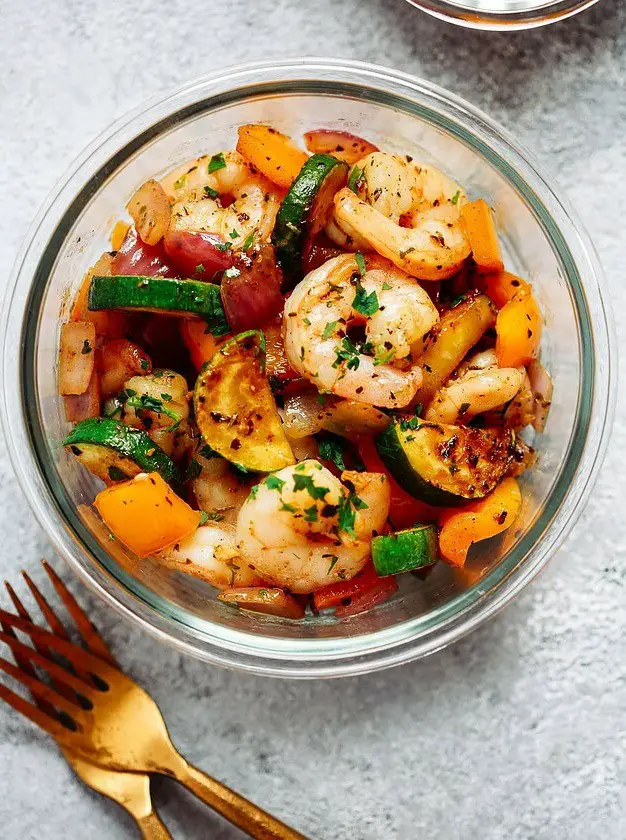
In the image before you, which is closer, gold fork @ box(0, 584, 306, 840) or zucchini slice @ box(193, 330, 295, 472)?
zucchini slice @ box(193, 330, 295, 472)

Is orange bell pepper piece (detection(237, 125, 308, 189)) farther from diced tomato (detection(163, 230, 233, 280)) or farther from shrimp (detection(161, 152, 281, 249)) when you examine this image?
diced tomato (detection(163, 230, 233, 280))

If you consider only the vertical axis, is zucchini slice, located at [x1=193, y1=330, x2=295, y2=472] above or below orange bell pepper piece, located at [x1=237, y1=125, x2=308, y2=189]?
below

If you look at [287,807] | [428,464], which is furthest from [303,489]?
[287,807]

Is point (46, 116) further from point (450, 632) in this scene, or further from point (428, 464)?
point (450, 632)

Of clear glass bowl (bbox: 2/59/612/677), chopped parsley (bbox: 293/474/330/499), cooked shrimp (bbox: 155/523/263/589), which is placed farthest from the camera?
clear glass bowl (bbox: 2/59/612/677)

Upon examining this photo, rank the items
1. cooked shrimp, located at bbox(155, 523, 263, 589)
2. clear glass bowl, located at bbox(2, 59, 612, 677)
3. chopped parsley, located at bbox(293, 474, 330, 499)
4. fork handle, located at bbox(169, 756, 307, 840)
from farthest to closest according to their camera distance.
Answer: fork handle, located at bbox(169, 756, 307, 840) → clear glass bowl, located at bbox(2, 59, 612, 677) → cooked shrimp, located at bbox(155, 523, 263, 589) → chopped parsley, located at bbox(293, 474, 330, 499)

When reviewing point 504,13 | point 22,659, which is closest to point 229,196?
point 504,13

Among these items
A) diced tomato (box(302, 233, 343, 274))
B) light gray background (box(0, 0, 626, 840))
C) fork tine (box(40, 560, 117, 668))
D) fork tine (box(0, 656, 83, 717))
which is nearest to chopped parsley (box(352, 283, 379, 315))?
diced tomato (box(302, 233, 343, 274))
